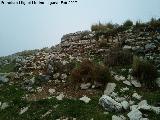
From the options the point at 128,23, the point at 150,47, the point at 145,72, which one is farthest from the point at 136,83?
the point at 128,23

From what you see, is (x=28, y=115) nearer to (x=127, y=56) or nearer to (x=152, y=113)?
(x=152, y=113)

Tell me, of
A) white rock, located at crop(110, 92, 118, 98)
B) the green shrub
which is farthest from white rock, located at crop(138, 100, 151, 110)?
the green shrub

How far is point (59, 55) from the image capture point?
1645 centimetres

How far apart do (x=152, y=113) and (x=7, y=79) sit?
6.87 metres

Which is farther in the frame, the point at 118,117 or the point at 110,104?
the point at 110,104

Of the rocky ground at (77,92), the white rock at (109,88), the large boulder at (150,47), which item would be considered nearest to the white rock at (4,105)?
the rocky ground at (77,92)

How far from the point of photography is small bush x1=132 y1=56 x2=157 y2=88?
1189cm

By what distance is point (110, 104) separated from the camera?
10289mm

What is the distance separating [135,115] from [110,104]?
94cm

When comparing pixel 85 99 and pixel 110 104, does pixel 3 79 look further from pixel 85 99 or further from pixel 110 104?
pixel 110 104

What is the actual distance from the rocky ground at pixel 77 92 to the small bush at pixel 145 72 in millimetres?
197

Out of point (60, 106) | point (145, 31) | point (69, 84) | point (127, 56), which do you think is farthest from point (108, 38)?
point (60, 106)

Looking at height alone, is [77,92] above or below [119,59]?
below

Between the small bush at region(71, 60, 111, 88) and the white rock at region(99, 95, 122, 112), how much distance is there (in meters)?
1.58
